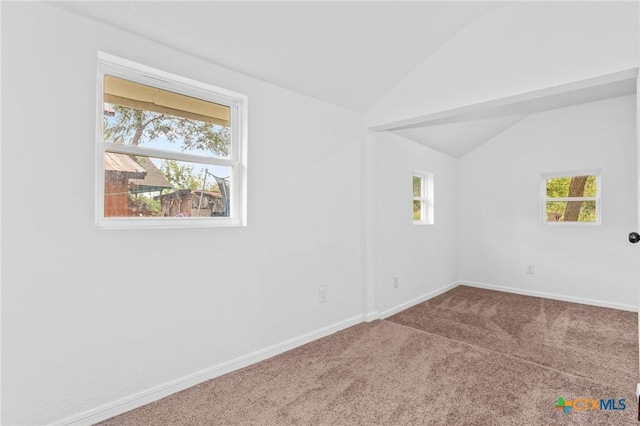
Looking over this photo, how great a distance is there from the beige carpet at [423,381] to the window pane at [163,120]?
5.12 feet

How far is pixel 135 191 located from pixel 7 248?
2.09ft

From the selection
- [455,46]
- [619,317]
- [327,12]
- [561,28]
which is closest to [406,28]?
[455,46]

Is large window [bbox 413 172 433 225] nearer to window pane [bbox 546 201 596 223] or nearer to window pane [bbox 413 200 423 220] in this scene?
window pane [bbox 413 200 423 220]

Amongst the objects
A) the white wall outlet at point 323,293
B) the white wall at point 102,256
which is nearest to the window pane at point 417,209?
the white wall outlet at point 323,293

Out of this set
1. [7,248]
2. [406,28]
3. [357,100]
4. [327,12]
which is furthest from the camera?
[357,100]

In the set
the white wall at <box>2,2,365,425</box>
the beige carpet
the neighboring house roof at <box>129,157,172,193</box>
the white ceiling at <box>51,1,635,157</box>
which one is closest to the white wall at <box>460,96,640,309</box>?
the beige carpet

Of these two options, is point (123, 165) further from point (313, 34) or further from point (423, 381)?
point (423, 381)

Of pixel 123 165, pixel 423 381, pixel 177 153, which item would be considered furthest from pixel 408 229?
pixel 123 165

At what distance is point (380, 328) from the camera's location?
10.4ft

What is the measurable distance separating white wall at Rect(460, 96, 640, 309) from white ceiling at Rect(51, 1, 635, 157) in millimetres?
2249

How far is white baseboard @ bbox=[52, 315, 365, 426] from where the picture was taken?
1744mm

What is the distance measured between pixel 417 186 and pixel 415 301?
153 cm

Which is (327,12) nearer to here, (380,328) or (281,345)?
(281,345)

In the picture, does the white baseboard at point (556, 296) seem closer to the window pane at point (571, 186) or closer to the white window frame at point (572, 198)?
the white window frame at point (572, 198)
